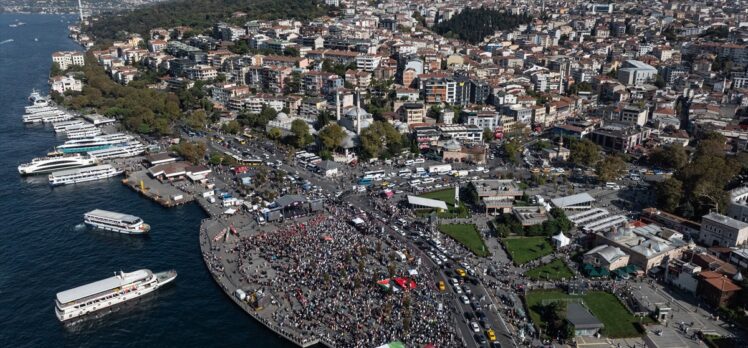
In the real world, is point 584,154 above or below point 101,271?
above

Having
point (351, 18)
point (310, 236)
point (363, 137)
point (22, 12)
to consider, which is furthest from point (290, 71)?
point (22, 12)

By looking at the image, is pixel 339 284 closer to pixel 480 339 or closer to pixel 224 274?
pixel 224 274

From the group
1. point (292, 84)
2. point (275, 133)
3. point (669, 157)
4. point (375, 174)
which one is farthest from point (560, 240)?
point (292, 84)

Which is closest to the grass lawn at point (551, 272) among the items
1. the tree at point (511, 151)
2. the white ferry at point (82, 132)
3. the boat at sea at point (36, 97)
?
the tree at point (511, 151)

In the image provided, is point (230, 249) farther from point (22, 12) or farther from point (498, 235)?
point (22, 12)

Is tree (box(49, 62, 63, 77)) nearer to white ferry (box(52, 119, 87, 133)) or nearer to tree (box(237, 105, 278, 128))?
white ferry (box(52, 119, 87, 133))

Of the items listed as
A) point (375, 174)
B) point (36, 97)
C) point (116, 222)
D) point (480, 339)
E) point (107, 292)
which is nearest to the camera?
point (480, 339)
